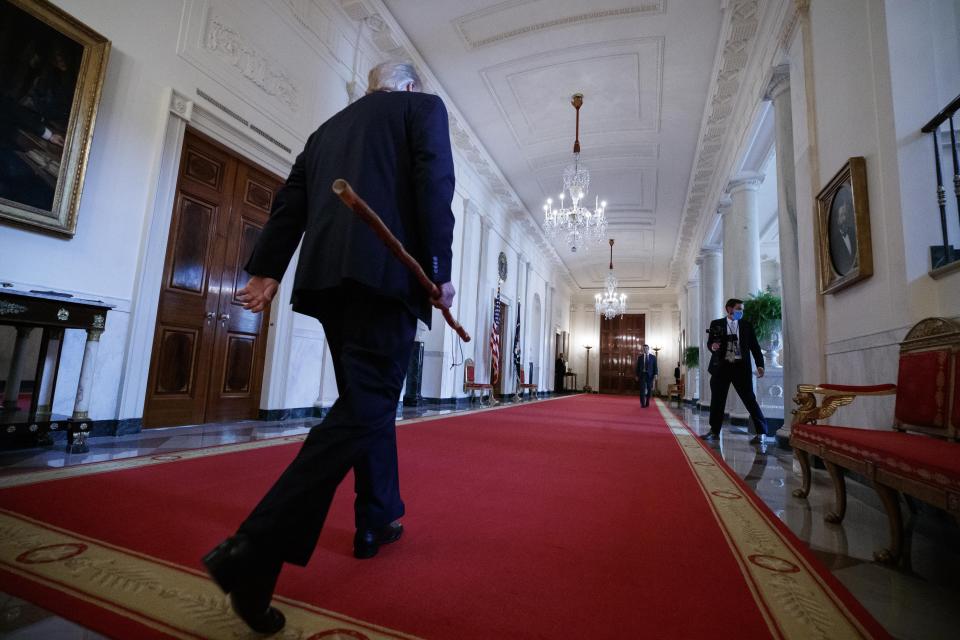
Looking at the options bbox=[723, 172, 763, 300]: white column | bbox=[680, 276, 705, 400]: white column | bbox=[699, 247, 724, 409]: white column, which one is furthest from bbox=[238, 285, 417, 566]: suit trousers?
bbox=[680, 276, 705, 400]: white column

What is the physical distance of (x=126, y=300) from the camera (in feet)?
10.3

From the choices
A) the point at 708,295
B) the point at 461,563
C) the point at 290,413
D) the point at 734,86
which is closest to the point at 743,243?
the point at 734,86

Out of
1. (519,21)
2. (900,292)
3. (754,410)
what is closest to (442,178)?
(900,292)

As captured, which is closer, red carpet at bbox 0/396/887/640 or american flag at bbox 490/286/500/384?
red carpet at bbox 0/396/887/640

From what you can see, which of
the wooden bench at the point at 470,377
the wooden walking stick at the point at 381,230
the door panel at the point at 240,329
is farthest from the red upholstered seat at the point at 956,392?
the wooden bench at the point at 470,377

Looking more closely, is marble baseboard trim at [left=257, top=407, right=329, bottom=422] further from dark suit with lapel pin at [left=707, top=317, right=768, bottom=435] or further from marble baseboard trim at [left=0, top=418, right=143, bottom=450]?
dark suit with lapel pin at [left=707, top=317, right=768, bottom=435]

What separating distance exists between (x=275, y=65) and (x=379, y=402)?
14.8ft

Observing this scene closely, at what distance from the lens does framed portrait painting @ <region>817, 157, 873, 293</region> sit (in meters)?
2.70

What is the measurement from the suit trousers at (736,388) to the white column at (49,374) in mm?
5111

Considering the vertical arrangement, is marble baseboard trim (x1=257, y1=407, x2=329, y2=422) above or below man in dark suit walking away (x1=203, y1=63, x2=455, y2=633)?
below

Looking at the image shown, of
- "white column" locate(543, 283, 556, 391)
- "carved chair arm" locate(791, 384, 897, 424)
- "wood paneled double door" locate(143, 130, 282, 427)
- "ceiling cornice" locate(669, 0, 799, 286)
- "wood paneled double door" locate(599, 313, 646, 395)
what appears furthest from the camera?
"wood paneled double door" locate(599, 313, 646, 395)

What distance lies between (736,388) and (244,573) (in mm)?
4772

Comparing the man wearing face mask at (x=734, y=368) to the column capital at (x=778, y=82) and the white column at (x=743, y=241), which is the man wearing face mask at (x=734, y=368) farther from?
the column capital at (x=778, y=82)

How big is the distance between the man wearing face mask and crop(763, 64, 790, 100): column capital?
7.50 ft
